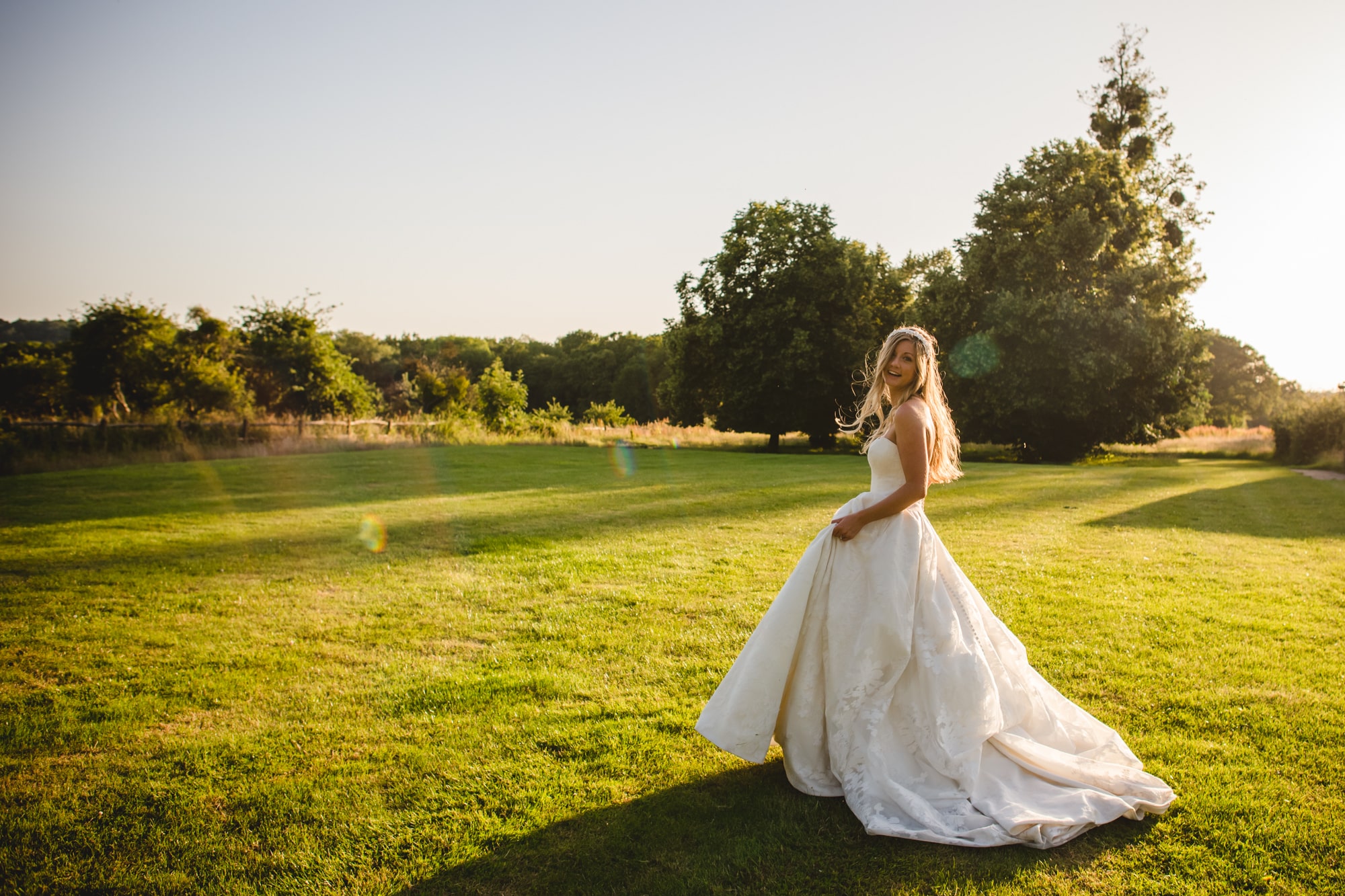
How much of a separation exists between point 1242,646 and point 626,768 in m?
5.35

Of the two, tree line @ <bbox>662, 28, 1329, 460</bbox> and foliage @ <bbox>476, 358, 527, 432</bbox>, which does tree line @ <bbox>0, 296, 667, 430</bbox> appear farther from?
tree line @ <bbox>662, 28, 1329, 460</bbox>

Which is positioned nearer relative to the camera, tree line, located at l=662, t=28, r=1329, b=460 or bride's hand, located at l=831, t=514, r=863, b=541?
bride's hand, located at l=831, t=514, r=863, b=541

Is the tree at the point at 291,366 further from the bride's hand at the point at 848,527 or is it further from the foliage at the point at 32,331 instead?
the bride's hand at the point at 848,527

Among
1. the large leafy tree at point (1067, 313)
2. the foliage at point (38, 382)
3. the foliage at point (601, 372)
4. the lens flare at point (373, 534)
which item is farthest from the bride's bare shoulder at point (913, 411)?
the foliage at point (601, 372)

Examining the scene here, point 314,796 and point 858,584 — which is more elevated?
point 858,584

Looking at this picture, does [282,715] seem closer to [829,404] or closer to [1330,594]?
[1330,594]

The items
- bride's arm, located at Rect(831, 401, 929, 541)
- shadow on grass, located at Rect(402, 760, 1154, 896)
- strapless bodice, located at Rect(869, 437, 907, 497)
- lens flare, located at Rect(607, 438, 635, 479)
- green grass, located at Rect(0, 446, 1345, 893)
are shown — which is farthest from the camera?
lens flare, located at Rect(607, 438, 635, 479)

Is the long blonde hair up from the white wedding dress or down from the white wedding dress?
up

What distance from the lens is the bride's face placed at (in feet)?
12.4

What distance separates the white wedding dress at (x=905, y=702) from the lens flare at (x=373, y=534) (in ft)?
23.9

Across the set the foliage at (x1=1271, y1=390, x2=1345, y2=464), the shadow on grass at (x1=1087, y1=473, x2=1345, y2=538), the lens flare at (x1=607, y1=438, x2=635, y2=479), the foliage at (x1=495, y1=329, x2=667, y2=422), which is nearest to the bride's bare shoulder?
the shadow on grass at (x1=1087, y1=473, x2=1345, y2=538)

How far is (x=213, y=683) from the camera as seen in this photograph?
5047 millimetres

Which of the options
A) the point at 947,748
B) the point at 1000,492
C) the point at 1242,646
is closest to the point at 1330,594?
the point at 1242,646

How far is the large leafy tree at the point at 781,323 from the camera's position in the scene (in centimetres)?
3366
